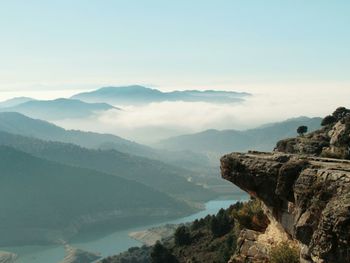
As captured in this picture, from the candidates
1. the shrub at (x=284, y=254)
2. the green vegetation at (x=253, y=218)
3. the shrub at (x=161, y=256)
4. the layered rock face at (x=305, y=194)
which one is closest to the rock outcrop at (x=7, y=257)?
the shrub at (x=161, y=256)

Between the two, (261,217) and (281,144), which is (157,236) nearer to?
(281,144)

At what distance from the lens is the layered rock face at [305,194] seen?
1053 centimetres

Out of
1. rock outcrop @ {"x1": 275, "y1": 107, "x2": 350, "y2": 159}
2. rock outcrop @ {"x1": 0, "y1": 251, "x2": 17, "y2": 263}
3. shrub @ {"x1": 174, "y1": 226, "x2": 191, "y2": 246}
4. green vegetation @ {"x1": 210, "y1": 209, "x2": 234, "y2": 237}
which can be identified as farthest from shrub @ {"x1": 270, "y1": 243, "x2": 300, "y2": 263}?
rock outcrop @ {"x1": 0, "y1": 251, "x2": 17, "y2": 263}

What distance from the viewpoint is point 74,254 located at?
175 meters

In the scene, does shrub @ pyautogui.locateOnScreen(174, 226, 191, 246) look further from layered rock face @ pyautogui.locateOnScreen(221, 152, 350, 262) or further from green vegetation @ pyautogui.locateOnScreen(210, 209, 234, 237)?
layered rock face @ pyautogui.locateOnScreen(221, 152, 350, 262)

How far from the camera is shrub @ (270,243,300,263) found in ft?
45.7

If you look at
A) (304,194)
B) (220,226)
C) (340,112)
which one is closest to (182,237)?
(220,226)

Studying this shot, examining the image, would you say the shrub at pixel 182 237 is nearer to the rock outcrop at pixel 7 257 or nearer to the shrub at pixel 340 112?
the shrub at pixel 340 112

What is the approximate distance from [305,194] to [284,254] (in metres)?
2.21

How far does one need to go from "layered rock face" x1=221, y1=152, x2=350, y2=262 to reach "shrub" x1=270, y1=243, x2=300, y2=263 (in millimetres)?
388

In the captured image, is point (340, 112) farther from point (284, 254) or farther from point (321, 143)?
point (284, 254)

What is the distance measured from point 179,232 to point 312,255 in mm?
59214

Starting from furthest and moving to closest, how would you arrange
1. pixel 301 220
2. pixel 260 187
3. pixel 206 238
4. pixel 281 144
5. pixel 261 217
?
1. pixel 206 238
2. pixel 281 144
3. pixel 261 217
4. pixel 260 187
5. pixel 301 220

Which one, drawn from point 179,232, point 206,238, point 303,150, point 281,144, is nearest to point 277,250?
point 303,150
